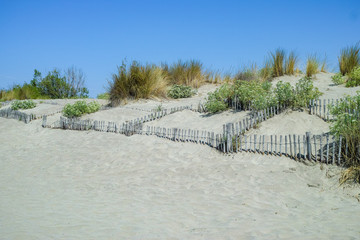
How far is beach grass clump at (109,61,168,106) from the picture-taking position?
1502 centimetres

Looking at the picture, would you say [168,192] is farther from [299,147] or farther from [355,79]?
[355,79]

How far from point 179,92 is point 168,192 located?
1148 centimetres

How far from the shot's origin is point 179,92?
16906mm

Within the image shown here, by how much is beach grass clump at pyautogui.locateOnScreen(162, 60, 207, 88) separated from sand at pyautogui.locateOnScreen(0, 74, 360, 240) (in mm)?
8943

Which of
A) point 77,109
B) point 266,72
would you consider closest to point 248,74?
point 266,72

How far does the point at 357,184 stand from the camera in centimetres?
576

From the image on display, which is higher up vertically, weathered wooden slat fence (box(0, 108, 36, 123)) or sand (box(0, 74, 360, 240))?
weathered wooden slat fence (box(0, 108, 36, 123))

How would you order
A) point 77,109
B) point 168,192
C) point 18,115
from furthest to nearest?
1. point 18,115
2. point 77,109
3. point 168,192

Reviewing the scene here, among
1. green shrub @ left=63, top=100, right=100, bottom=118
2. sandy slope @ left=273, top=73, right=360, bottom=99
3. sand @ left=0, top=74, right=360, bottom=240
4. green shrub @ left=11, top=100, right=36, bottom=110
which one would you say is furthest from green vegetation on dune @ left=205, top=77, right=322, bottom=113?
green shrub @ left=11, top=100, right=36, bottom=110

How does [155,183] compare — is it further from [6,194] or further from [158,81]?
[158,81]

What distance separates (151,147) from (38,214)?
15.6ft

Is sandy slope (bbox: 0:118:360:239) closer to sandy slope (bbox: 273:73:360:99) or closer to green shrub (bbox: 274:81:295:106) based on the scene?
green shrub (bbox: 274:81:295:106)

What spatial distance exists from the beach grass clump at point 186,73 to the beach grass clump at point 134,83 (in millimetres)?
3314

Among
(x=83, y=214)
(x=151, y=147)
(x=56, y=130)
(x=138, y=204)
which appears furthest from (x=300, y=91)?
(x=56, y=130)
